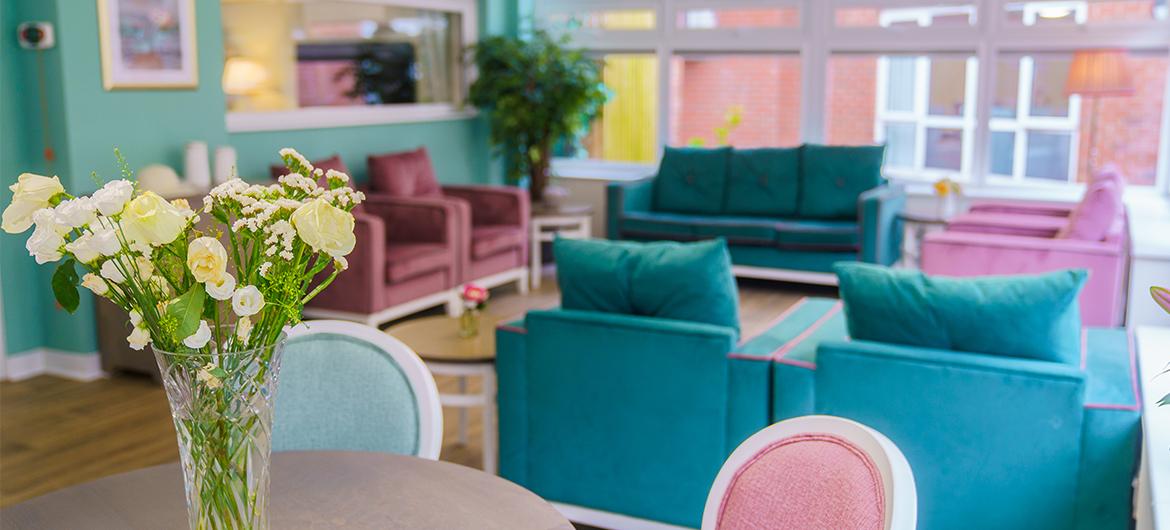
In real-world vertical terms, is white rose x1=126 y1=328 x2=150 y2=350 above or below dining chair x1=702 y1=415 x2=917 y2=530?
above

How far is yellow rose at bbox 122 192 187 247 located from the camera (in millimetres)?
1225

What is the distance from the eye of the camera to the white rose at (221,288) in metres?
1.28

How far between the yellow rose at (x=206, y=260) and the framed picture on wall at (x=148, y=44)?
4110mm

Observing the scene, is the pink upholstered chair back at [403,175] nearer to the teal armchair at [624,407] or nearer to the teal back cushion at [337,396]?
the teal armchair at [624,407]

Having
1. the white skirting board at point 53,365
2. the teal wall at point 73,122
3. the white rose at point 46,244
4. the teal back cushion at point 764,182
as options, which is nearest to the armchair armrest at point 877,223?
the teal back cushion at point 764,182

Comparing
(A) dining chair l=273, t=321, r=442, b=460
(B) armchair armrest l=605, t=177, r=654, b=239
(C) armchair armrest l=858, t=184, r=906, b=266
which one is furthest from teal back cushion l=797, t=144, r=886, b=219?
(A) dining chair l=273, t=321, r=442, b=460

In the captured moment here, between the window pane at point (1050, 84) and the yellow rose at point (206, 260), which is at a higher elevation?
the window pane at point (1050, 84)

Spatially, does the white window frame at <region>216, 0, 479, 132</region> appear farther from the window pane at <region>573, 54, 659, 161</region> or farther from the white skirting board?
the white skirting board

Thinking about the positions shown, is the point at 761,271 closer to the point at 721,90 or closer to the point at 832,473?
the point at 721,90

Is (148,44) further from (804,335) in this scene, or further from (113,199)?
(113,199)

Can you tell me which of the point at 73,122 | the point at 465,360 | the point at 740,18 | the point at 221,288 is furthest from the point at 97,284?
the point at 740,18

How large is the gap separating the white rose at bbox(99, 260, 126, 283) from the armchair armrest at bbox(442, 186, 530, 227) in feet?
17.8

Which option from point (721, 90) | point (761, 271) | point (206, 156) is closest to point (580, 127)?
point (721, 90)

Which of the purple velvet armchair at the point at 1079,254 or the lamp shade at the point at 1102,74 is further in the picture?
the lamp shade at the point at 1102,74
